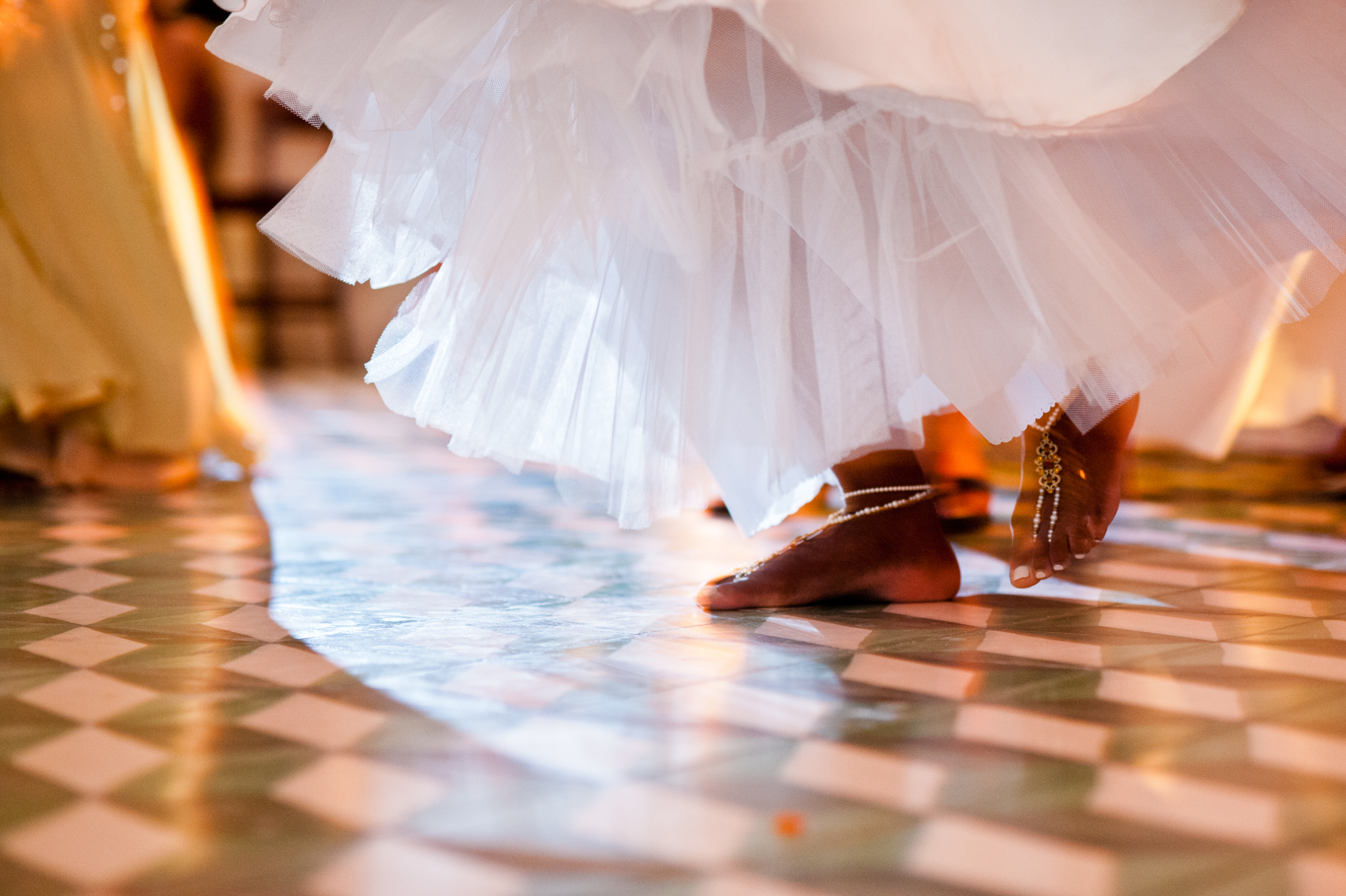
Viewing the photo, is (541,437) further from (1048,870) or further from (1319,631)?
(1319,631)

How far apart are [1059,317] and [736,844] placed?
60 cm

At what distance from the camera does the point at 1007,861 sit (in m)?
0.56

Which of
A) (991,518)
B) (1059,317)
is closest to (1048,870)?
(1059,317)

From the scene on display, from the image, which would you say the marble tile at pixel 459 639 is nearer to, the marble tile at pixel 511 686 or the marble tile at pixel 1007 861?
the marble tile at pixel 511 686

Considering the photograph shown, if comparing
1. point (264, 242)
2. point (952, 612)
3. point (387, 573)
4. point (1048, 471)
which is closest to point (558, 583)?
point (387, 573)

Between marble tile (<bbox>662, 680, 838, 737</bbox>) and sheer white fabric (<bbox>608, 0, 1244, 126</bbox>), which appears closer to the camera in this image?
marble tile (<bbox>662, 680, 838, 737</bbox>)

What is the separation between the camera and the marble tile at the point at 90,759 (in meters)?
0.65

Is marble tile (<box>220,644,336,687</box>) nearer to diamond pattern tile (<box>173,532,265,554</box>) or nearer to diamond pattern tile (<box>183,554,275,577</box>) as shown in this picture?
diamond pattern tile (<box>183,554,275,577</box>)

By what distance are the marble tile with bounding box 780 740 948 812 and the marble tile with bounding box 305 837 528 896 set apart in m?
0.20

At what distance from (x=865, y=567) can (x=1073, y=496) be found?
0.78 feet

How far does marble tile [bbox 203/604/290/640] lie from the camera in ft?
3.22

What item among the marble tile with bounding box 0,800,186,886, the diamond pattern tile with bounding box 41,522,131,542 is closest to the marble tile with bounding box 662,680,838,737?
the marble tile with bounding box 0,800,186,886

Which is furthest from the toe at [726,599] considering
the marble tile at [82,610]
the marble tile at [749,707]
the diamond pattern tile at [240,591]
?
the marble tile at [82,610]

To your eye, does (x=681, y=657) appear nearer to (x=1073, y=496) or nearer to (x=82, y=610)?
(x=1073, y=496)
